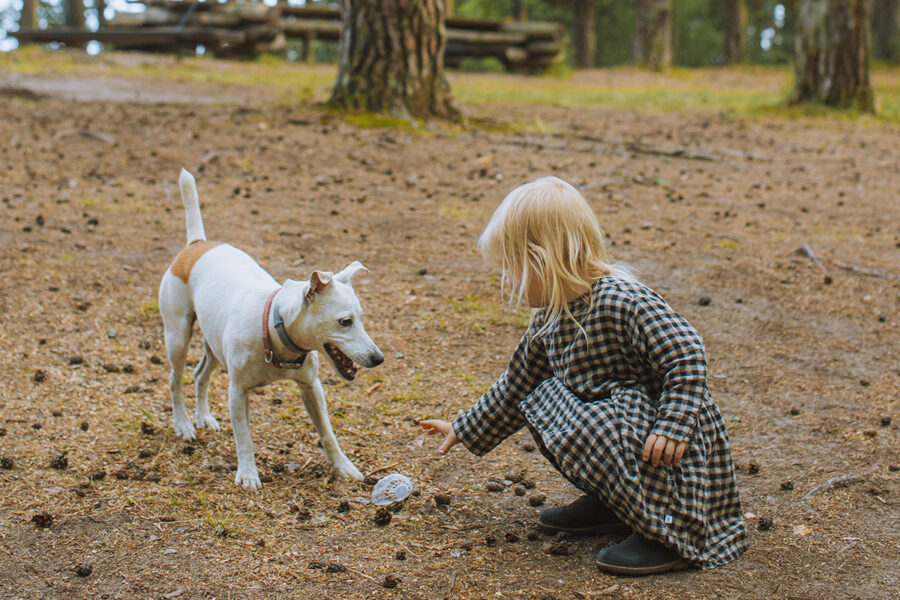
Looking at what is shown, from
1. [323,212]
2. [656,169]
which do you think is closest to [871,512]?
[323,212]

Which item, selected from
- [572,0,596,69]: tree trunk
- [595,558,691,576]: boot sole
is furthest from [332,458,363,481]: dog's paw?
[572,0,596,69]: tree trunk

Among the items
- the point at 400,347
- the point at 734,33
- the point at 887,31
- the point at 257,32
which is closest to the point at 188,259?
the point at 400,347

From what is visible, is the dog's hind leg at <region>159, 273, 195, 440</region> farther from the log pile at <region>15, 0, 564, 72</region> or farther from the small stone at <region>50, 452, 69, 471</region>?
the log pile at <region>15, 0, 564, 72</region>

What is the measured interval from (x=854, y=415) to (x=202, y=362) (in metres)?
3.74

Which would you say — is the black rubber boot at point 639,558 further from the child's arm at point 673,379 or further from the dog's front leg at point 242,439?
the dog's front leg at point 242,439

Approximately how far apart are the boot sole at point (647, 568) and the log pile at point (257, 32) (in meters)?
19.4

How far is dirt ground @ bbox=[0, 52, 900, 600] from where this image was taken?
3.45 metres

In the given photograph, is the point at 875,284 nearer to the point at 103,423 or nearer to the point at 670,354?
the point at 670,354

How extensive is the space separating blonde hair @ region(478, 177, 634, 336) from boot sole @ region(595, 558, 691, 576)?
99 cm

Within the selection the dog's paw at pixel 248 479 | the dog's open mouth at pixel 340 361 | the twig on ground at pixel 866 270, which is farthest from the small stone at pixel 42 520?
the twig on ground at pixel 866 270

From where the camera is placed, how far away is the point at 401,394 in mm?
5195

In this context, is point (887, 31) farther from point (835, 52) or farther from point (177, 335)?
point (177, 335)

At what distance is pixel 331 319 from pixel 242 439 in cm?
83

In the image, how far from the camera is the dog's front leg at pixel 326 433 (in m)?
4.23
